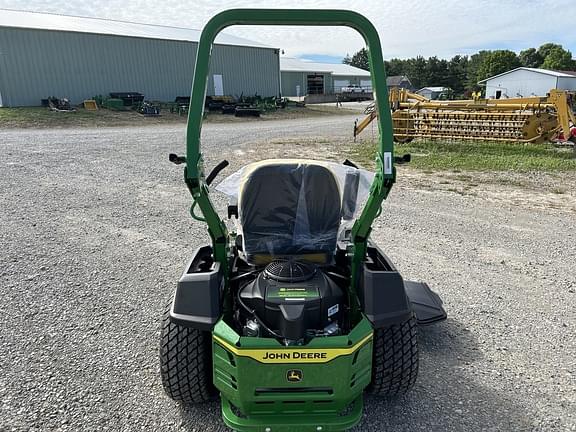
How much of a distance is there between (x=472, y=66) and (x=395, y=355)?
3584 inches

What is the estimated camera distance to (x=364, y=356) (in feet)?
7.06

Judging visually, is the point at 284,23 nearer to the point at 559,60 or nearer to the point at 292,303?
the point at 292,303

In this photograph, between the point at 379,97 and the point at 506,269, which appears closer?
the point at 379,97

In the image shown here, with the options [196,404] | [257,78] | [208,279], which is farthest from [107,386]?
[257,78]

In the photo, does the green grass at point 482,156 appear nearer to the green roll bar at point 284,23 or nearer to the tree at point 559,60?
the green roll bar at point 284,23

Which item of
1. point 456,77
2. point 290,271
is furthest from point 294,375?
point 456,77

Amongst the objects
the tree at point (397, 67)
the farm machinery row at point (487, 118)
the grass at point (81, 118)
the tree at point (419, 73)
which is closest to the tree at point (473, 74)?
the tree at point (419, 73)

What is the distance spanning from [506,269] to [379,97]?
9.76 ft

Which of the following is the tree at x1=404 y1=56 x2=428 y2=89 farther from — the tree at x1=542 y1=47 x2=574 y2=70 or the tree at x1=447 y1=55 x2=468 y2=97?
the tree at x1=542 y1=47 x2=574 y2=70

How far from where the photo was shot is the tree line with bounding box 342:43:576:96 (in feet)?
235

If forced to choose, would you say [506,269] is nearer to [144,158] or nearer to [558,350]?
[558,350]

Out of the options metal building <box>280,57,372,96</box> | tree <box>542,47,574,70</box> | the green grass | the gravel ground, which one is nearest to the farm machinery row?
the green grass

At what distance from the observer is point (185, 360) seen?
2369 millimetres

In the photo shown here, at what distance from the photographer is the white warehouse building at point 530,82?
50156 mm
